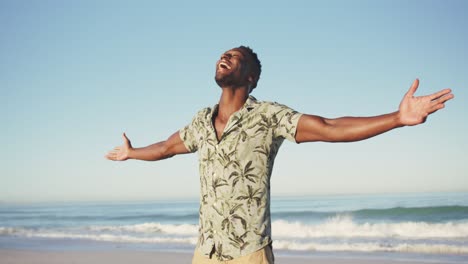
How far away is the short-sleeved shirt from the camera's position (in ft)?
10.2

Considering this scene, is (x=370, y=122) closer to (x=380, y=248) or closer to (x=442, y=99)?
(x=442, y=99)

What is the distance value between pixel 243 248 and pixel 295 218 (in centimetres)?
2080

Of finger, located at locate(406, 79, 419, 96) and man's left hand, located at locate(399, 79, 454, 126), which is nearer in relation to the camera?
man's left hand, located at locate(399, 79, 454, 126)

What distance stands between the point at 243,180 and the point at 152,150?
3.74 feet

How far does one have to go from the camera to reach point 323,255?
35.2ft

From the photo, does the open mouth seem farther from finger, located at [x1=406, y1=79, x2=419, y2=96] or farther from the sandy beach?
the sandy beach

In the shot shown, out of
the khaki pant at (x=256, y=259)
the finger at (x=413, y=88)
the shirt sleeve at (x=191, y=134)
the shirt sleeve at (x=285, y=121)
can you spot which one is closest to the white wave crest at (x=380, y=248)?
the shirt sleeve at (x=191, y=134)

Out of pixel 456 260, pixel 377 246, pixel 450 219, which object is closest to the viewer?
pixel 456 260

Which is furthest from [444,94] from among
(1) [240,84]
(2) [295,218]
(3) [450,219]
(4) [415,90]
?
(2) [295,218]

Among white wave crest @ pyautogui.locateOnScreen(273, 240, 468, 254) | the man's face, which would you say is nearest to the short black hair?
the man's face

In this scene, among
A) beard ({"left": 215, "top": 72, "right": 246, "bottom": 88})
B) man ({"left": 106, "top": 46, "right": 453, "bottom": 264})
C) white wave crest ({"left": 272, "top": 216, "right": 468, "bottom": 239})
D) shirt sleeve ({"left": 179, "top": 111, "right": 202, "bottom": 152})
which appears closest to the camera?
man ({"left": 106, "top": 46, "right": 453, "bottom": 264})

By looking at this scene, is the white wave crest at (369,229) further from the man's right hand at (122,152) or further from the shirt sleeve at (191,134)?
the shirt sleeve at (191,134)

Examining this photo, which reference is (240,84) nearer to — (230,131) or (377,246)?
(230,131)

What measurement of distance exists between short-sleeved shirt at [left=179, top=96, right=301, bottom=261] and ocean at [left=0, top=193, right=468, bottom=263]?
7545 mm
